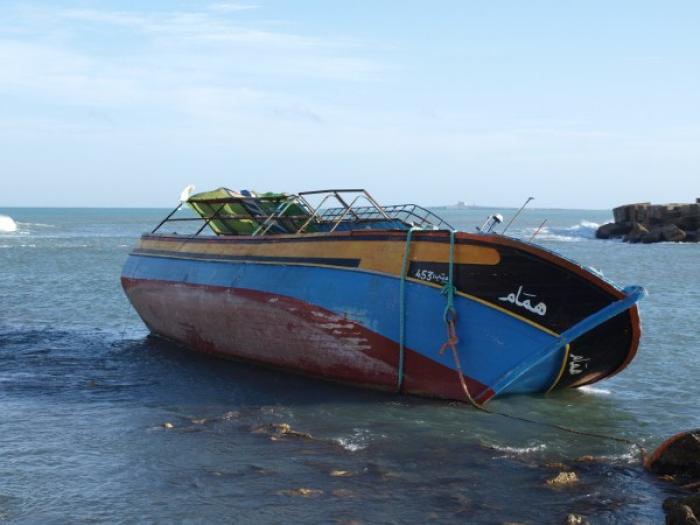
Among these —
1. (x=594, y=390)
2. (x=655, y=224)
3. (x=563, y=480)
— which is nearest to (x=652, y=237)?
(x=655, y=224)

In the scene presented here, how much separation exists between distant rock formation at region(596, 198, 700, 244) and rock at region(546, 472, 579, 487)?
5792cm

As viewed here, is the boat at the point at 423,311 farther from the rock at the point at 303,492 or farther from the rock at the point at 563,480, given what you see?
the rock at the point at 303,492

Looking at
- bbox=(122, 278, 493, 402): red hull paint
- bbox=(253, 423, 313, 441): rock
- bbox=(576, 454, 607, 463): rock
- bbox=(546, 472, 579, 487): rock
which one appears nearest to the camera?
bbox=(546, 472, 579, 487): rock

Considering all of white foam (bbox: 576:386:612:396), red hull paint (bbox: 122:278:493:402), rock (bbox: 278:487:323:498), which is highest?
red hull paint (bbox: 122:278:493:402)

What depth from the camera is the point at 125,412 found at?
11352mm

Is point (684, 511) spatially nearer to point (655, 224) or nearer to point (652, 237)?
point (652, 237)

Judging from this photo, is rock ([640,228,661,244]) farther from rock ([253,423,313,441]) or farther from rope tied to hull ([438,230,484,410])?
rock ([253,423,313,441])

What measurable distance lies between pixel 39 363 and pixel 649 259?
37008 mm

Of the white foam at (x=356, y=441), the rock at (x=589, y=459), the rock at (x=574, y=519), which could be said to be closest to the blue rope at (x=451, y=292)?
the white foam at (x=356, y=441)

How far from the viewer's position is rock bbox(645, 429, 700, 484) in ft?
28.7

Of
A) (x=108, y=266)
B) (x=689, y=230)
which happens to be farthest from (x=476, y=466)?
(x=689, y=230)

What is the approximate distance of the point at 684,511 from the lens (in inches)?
288

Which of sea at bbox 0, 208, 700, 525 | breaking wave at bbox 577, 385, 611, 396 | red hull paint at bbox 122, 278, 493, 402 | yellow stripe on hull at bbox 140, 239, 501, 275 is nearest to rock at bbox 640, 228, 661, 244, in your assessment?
sea at bbox 0, 208, 700, 525

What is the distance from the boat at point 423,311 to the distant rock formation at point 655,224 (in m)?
53.5
